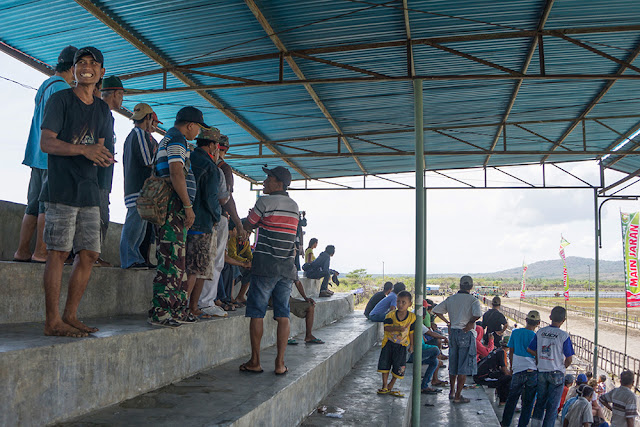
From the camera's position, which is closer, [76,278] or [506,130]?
[76,278]

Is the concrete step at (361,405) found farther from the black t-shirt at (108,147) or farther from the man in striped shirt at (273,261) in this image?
the black t-shirt at (108,147)

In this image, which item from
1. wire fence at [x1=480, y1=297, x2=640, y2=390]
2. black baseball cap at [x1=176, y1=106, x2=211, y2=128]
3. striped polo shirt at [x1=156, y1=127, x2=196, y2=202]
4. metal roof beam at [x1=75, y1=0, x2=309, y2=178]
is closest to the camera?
striped polo shirt at [x1=156, y1=127, x2=196, y2=202]

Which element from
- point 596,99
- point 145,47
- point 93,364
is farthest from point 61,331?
point 596,99

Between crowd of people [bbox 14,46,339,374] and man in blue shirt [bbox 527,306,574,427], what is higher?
crowd of people [bbox 14,46,339,374]

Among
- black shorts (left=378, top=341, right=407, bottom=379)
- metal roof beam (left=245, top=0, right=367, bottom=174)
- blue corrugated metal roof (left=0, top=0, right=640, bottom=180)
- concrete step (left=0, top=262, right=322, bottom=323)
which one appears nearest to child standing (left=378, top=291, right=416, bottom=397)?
black shorts (left=378, top=341, right=407, bottom=379)

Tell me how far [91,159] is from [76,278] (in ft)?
2.12

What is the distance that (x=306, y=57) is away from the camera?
7.61m

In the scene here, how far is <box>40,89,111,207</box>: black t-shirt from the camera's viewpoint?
270 centimetres

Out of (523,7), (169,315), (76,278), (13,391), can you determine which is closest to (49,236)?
(76,278)

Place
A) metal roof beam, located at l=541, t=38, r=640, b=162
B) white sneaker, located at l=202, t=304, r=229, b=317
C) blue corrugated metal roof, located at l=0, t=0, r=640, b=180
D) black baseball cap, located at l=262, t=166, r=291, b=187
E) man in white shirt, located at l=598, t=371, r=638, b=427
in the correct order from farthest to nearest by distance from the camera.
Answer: metal roof beam, located at l=541, t=38, r=640, b=162 → man in white shirt, located at l=598, t=371, r=638, b=427 → blue corrugated metal roof, located at l=0, t=0, r=640, b=180 → white sneaker, located at l=202, t=304, r=229, b=317 → black baseball cap, located at l=262, t=166, r=291, b=187

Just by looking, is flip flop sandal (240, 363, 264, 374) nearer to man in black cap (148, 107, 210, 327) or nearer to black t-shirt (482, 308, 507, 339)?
man in black cap (148, 107, 210, 327)

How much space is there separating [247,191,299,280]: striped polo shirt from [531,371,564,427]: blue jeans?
451 cm

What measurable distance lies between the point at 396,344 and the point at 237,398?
304cm

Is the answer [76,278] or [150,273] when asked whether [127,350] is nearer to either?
[76,278]
